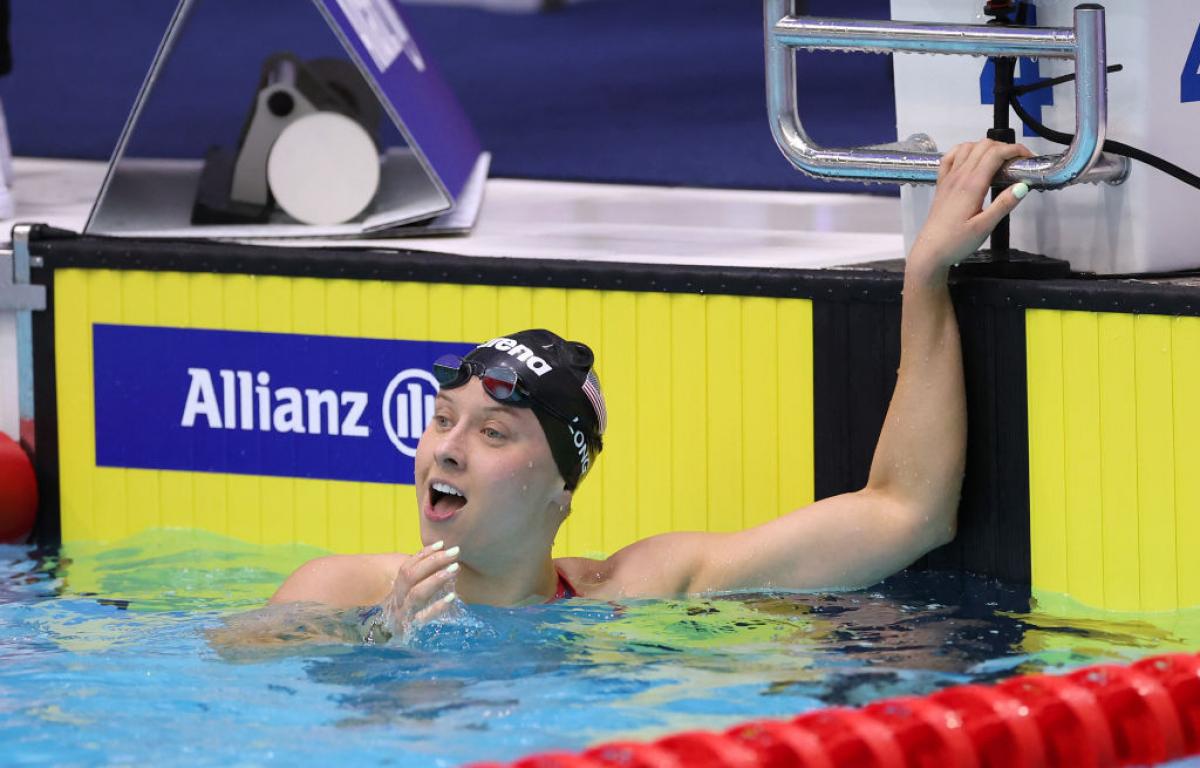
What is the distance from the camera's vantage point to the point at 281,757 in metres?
2.71

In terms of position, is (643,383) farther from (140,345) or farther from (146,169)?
(146,169)

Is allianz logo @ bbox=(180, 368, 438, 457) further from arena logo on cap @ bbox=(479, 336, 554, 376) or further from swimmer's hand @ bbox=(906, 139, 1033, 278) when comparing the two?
swimmer's hand @ bbox=(906, 139, 1033, 278)

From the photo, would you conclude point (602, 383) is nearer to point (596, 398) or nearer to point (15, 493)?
point (596, 398)

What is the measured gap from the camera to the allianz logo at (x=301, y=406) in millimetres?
3982

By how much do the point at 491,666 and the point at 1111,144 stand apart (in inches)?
53.4

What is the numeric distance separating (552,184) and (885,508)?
2.54 meters

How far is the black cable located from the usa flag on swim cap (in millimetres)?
843

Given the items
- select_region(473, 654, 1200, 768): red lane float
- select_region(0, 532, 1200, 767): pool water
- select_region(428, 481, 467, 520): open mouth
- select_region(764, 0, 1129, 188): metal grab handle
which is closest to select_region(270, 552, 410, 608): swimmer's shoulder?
select_region(0, 532, 1200, 767): pool water

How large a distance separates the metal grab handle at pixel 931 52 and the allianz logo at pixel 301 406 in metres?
0.92

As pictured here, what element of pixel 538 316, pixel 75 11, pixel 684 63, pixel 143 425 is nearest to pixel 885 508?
pixel 538 316

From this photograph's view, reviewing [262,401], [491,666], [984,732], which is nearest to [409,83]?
[262,401]

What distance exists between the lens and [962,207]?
330 cm

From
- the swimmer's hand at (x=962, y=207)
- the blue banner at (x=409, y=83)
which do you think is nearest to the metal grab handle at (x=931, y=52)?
the swimmer's hand at (x=962, y=207)

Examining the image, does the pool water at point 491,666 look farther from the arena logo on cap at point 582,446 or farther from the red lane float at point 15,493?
the red lane float at point 15,493
